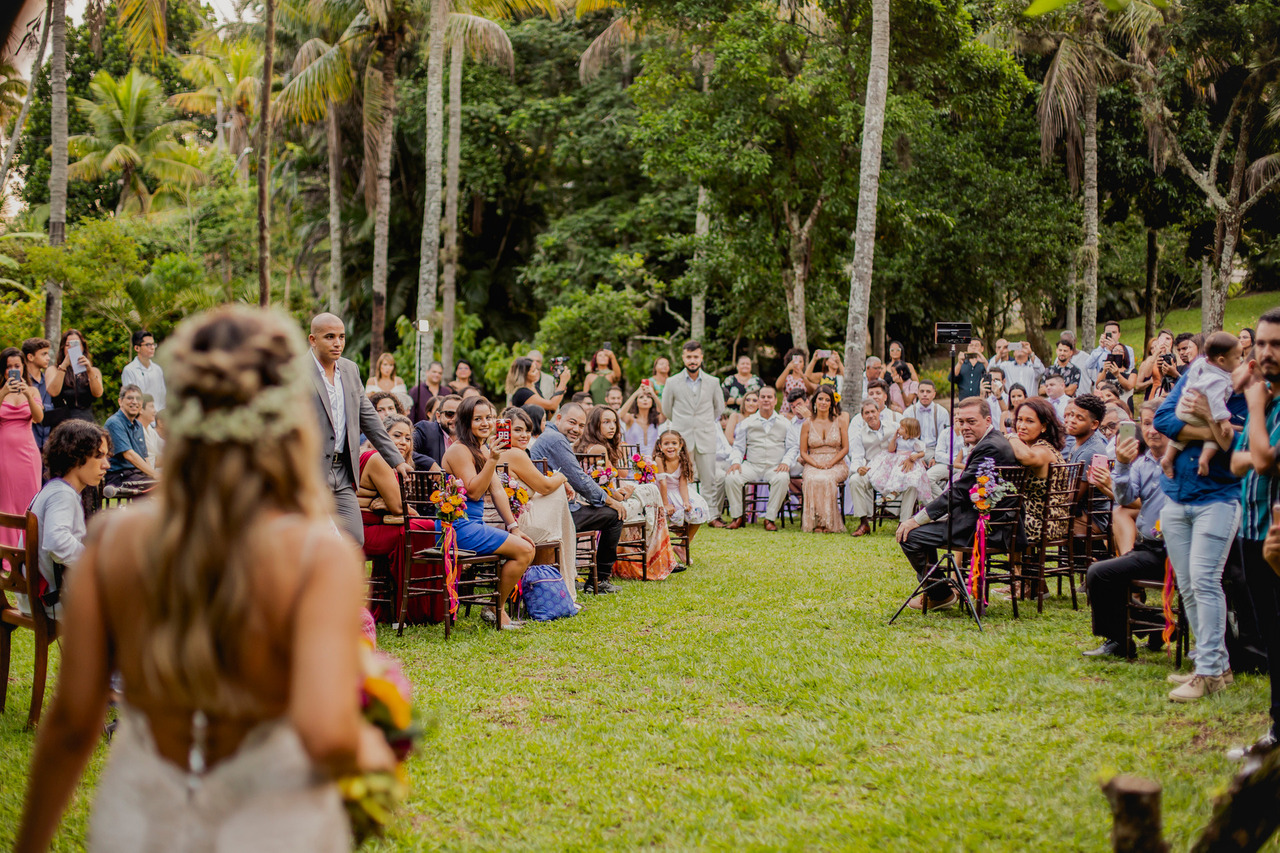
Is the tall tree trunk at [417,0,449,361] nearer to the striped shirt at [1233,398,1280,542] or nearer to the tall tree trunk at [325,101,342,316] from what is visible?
the tall tree trunk at [325,101,342,316]

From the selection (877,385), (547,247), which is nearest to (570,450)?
(877,385)

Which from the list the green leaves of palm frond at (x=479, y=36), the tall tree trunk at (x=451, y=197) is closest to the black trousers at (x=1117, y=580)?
the tall tree trunk at (x=451, y=197)

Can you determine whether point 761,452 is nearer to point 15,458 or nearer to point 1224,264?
point 15,458

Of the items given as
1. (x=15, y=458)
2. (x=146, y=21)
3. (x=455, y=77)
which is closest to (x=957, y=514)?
(x=15, y=458)

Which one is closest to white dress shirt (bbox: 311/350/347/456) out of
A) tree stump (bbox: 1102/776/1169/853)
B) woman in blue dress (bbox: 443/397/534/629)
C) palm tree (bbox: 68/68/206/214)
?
woman in blue dress (bbox: 443/397/534/629)

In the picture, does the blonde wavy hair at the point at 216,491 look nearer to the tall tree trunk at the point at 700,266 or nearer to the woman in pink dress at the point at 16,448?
the woman in pink dress at the point at 16,448

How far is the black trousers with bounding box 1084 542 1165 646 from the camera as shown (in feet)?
20.4

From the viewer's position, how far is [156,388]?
1184 cm

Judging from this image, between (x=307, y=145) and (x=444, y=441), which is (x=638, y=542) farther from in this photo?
(x=307, y=145)

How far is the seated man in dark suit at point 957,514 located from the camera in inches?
294

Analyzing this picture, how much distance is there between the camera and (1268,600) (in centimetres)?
461

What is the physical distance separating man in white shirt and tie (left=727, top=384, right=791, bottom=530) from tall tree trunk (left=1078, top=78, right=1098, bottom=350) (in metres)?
10.7

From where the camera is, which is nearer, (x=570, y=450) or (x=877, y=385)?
(x=570, y=450)

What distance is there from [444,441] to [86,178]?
2695 cm
